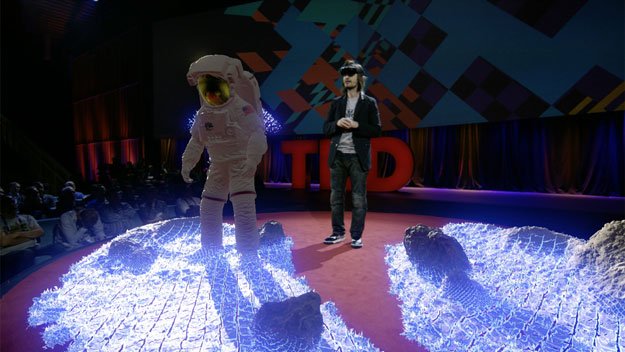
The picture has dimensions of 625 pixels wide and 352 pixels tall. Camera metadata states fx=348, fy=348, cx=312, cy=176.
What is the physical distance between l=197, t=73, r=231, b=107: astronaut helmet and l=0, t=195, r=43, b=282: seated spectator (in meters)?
1.42

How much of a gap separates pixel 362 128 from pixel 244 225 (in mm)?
1063

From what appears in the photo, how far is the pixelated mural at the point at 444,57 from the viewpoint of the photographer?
4664 millimetres

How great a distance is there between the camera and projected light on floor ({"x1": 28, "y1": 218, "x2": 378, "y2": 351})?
3.48 ft

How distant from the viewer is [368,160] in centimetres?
243

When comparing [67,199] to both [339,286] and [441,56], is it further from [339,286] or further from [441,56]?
[441,56]

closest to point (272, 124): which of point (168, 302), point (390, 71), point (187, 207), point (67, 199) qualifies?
point (390, 71)

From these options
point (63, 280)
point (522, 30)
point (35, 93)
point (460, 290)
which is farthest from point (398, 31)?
point (35, 93)

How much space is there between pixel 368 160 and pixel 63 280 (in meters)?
1.84

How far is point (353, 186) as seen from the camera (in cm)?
244

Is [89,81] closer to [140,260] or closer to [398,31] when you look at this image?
[398,31]

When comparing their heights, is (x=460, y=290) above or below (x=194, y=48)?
below

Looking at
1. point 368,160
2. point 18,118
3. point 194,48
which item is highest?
point 194,48

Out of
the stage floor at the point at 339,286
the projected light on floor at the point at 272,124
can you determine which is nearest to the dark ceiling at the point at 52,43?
the projected light on floor at the point at 272,124

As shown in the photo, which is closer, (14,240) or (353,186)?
(14,240)
